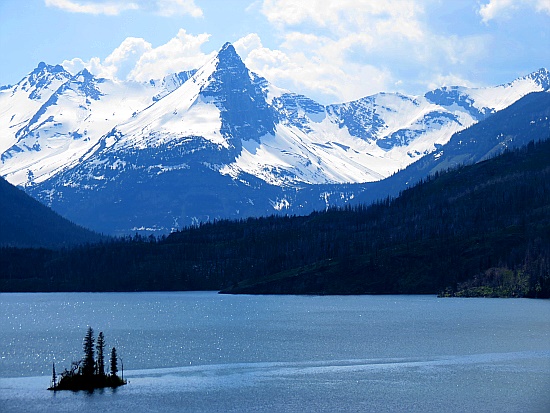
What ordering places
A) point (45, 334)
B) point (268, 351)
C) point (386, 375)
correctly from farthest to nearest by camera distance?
point (45, 334)
point (268, 351)
point (386, 375)

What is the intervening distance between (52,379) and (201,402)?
78.0 feet

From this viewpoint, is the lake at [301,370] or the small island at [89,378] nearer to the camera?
the lake at [301,370]

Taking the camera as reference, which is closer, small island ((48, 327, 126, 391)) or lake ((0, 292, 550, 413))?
lake ((0, 292, 550, 413))

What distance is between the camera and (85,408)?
367 feet

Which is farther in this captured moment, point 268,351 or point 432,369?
point 268,351

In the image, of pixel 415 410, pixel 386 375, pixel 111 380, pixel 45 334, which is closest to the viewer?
pixel 415 410

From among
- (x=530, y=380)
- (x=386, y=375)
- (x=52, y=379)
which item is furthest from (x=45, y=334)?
(x=530, y=380)

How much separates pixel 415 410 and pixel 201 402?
24459 millimetres

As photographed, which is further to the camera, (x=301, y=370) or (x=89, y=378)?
(x=301, y=370)

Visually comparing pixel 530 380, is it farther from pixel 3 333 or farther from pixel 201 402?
pixel 3 333

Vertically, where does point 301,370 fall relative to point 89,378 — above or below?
below

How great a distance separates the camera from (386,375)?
13525 cm

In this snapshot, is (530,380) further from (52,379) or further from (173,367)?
(52,379)

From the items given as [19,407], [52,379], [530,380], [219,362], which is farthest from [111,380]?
[530,380]
